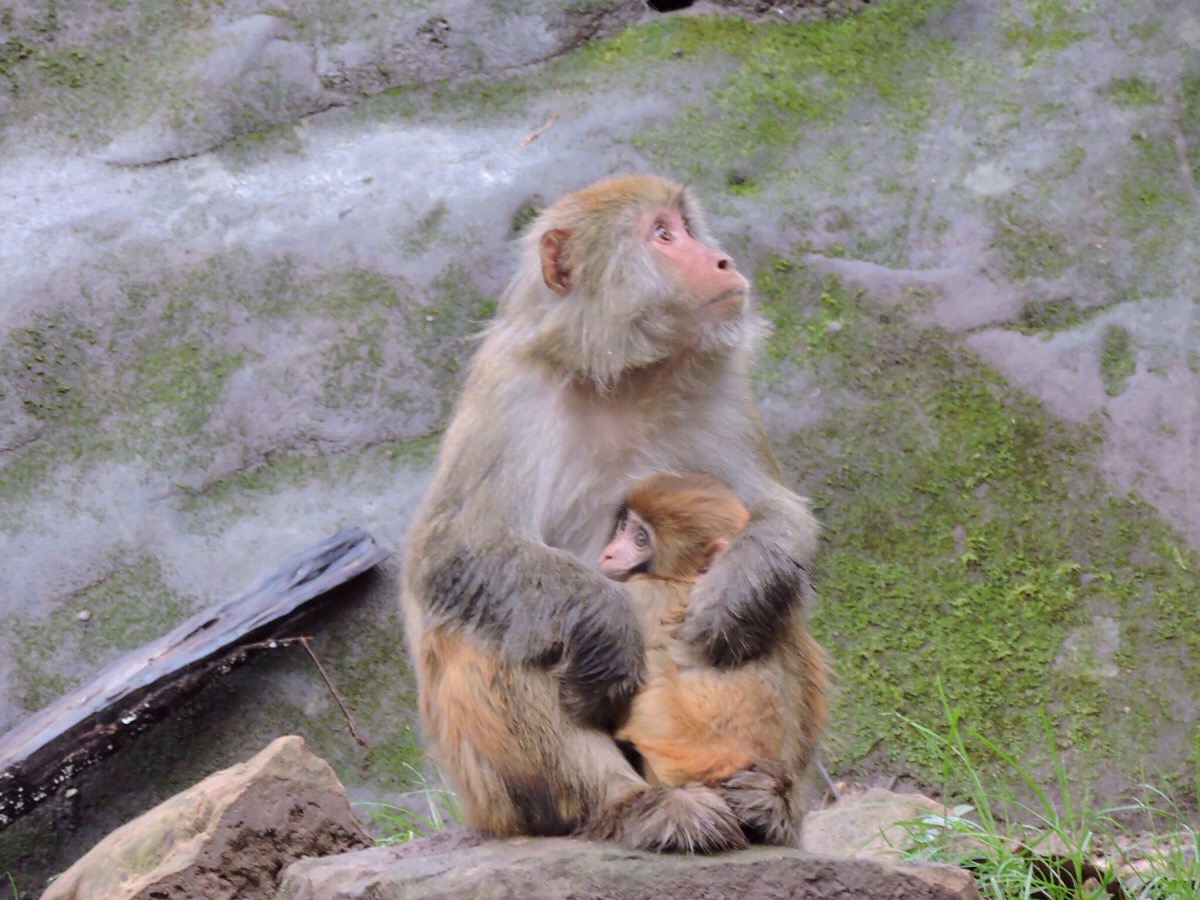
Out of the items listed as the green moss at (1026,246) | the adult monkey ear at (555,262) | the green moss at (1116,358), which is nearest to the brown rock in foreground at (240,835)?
the adult monkey ear at (555,262)

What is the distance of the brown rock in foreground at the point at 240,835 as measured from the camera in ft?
13.4

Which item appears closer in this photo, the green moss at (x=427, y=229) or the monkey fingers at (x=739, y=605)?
the monkey fingers at (x=739, y=605)

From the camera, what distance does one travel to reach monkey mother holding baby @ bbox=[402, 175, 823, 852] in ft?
11.4

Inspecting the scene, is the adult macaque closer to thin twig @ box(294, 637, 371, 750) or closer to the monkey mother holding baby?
the monkey mother holding baby

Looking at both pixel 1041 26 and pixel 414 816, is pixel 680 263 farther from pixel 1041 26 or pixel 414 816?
pixel 1041 26

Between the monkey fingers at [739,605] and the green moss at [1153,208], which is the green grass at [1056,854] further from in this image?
the green moss at [1153,208]

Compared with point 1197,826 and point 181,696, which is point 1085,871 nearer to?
point 1197,826

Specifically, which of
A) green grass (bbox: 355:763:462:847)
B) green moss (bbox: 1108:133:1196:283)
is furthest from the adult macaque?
green moss (bbox: 1108:133:1196:283)

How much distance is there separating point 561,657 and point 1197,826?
3.68 metres

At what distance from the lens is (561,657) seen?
11.5 ft

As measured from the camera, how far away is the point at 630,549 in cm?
372

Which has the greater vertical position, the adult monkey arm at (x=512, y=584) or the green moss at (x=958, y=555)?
the adult monkey arm at (x=512, y=584)

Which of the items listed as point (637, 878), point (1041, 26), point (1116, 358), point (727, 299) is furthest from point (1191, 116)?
point (637, 878)

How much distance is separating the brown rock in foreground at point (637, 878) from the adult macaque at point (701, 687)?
0.74 feet
